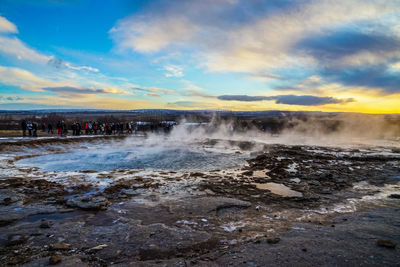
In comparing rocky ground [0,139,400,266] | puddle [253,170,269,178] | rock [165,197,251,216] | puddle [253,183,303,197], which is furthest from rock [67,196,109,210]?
puddle [253,170,269,178]

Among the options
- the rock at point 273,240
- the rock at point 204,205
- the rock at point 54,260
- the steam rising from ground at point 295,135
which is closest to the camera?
the rock at point 54,260

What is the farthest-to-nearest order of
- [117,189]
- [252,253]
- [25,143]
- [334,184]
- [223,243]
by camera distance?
[25,143] → [334,184] → [117,189] → [223,243] → [252,253]

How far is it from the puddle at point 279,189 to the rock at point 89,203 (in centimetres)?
462

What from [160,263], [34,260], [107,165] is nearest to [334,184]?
[160,263]

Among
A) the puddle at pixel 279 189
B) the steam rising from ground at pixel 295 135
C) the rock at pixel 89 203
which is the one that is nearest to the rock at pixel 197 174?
the puddle at pixel 279 189

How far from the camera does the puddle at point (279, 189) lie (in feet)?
20.3

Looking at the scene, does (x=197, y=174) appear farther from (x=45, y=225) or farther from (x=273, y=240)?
(x=45, y=225)

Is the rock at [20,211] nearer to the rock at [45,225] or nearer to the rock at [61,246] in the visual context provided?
the rock at [45,225]

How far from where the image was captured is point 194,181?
24.0 feet

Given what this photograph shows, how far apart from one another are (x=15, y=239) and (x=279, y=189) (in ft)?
21.2

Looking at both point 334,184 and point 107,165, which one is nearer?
point 334,184

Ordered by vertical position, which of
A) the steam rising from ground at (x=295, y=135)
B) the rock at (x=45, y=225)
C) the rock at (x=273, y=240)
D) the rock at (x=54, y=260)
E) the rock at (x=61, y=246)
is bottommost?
the steam rising from ground at (x=295, y=135)

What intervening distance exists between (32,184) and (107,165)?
3592 millimetres

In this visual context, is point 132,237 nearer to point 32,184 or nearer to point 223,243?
point 223,243
